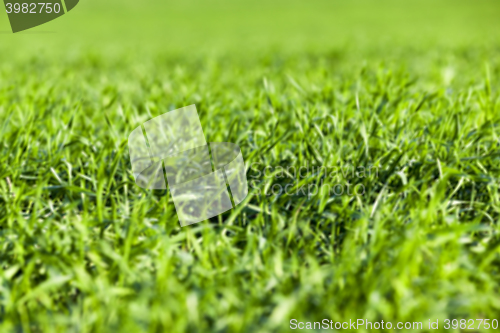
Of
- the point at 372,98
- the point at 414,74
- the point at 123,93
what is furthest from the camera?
the point at 414,74

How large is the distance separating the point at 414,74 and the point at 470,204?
8.93 feet

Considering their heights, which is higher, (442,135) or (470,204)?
(442,135)

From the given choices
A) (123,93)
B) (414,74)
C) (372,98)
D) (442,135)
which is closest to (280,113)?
(372,98)

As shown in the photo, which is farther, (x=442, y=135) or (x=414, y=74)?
(x=414, y=74)

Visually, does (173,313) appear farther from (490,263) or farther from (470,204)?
(470,204)

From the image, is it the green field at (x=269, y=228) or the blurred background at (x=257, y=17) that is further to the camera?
the blurred background at (x=257, y=17)

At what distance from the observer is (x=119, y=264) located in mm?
1248

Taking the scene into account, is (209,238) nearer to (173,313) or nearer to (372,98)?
(173,313)

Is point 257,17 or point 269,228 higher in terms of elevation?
point 257,17

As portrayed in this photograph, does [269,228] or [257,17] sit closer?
[269,228]

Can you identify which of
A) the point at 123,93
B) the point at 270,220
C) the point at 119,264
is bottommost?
the point at 270,220

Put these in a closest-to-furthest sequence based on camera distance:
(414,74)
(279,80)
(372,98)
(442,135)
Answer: (442,135), (372,98), (279,80), (414,74)

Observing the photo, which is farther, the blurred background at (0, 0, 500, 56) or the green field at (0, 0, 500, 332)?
the blurred background at (0, 0, 500, 56)

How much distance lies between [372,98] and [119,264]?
6.22ft
